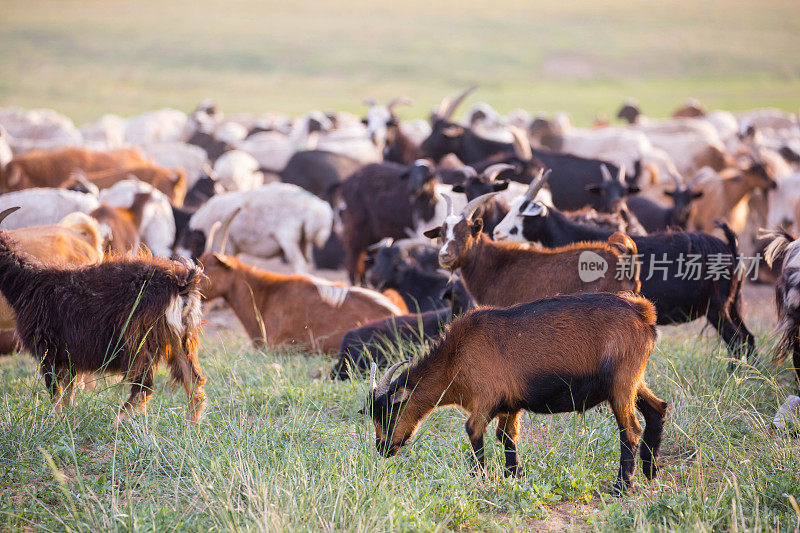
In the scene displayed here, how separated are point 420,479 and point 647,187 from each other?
9.98 meters

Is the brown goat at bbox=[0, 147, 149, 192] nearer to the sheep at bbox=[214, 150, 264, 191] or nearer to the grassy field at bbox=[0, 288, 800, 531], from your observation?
the sheep at bbox=[214, 150, 264, 191]

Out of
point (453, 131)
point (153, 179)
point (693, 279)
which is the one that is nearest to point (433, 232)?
point (693, 279)

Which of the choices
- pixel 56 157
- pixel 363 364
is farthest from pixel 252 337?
pixel 56 157

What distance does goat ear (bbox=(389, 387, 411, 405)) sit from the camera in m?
4.10

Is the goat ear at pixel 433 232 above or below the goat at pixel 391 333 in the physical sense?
above

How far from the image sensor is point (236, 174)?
13062mm

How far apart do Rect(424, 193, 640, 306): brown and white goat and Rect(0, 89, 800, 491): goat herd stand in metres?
0.01

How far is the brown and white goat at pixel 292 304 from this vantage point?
23.2 feet

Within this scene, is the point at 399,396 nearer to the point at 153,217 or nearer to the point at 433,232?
the point at 433,232

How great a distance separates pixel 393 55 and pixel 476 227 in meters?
66.0

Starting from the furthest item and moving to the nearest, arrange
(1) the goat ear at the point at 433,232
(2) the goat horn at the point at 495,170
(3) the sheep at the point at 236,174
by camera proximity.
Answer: (3) the sheep at the point at 236,174 → (2) the goat horn at the point at 495,170 → (1) the goat ear at the point at 433,232

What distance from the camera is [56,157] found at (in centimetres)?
1313

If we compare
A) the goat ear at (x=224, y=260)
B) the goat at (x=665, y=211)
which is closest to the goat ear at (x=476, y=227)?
the goat ear at (x=224, y=260)

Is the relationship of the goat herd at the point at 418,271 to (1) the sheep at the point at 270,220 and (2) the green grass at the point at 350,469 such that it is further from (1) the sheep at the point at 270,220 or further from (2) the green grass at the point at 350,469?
(2) the green grass at the point at 350,469
